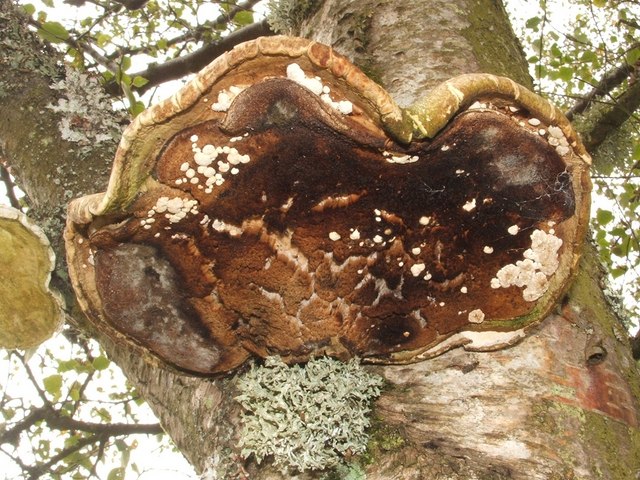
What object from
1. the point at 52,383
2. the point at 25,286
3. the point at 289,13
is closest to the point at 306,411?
the point at 25,286

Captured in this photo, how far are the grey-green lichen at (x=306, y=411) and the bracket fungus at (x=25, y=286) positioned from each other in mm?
945

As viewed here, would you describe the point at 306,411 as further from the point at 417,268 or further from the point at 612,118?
the point at 612,118

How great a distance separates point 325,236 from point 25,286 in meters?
1.35

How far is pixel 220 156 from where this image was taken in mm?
1731

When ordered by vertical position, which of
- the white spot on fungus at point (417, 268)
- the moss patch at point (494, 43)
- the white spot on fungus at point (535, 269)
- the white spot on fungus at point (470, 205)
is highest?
the moss patch at point (494, 43)

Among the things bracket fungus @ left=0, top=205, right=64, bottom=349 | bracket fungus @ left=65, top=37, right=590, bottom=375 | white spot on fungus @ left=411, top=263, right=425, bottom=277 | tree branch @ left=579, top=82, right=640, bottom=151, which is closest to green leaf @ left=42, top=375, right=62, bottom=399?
bracket fungus @ left=0, top=205, right=64, bottom=349

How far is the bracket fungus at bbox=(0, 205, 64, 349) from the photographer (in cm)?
230

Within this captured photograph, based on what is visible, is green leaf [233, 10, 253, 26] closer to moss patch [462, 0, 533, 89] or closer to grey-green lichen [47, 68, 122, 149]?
grey-green lichen [47, 68, 122, 149]

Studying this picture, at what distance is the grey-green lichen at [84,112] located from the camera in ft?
9.58

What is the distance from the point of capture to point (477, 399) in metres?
1.99

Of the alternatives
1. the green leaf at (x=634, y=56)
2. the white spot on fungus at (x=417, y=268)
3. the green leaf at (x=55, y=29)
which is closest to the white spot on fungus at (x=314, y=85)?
the white spot on fungus at (x=417, y=268)

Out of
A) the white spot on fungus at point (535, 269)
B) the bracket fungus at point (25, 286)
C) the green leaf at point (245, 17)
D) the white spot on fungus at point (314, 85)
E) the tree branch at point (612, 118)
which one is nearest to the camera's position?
the white spot on fungus at point (314, 85)

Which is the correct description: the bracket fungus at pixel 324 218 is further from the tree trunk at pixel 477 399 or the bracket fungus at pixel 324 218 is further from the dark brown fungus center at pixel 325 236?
the tree trunk at pixel 477 399

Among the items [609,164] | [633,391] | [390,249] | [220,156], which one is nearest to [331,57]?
[220,156]
